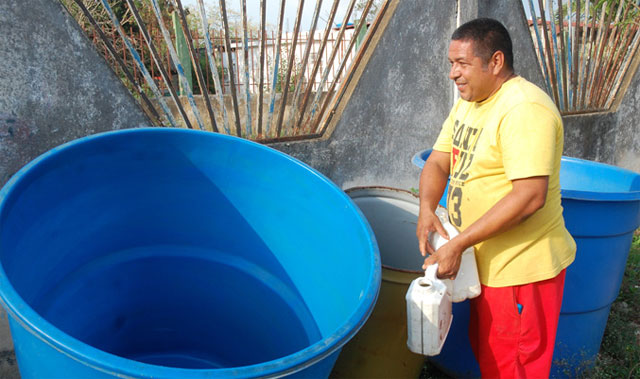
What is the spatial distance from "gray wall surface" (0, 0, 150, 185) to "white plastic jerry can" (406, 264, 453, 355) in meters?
1.66

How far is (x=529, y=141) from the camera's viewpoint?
1.63m

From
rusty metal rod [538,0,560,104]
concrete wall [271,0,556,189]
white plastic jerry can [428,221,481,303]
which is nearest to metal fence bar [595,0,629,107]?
rusty metal rod [538,0,560,104]

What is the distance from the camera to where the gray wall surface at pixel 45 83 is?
7.03 feet

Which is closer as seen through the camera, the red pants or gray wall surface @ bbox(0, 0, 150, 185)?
the red pants

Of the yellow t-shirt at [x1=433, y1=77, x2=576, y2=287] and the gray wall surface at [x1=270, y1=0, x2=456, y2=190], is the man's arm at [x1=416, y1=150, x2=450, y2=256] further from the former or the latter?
the gray wall surface at [x1=270, y1=0, x2=456, y2=190]

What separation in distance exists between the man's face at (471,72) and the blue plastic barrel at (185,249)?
0.59 m

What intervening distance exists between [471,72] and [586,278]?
4.01ft

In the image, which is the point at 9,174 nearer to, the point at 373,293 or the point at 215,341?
the point at 215,341

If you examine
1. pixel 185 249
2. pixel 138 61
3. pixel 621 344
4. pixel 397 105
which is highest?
pixel 138 61

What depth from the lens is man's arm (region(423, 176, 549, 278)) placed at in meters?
1.65

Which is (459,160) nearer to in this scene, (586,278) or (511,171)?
(511,171)

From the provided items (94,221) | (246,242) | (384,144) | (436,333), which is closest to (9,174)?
(94,221)

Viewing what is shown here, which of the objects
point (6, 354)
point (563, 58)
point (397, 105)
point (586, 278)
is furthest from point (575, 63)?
point (6, 354)

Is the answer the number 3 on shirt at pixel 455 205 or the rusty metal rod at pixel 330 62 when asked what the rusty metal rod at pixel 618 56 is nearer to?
the rusty metal rod at pixel 330 62
